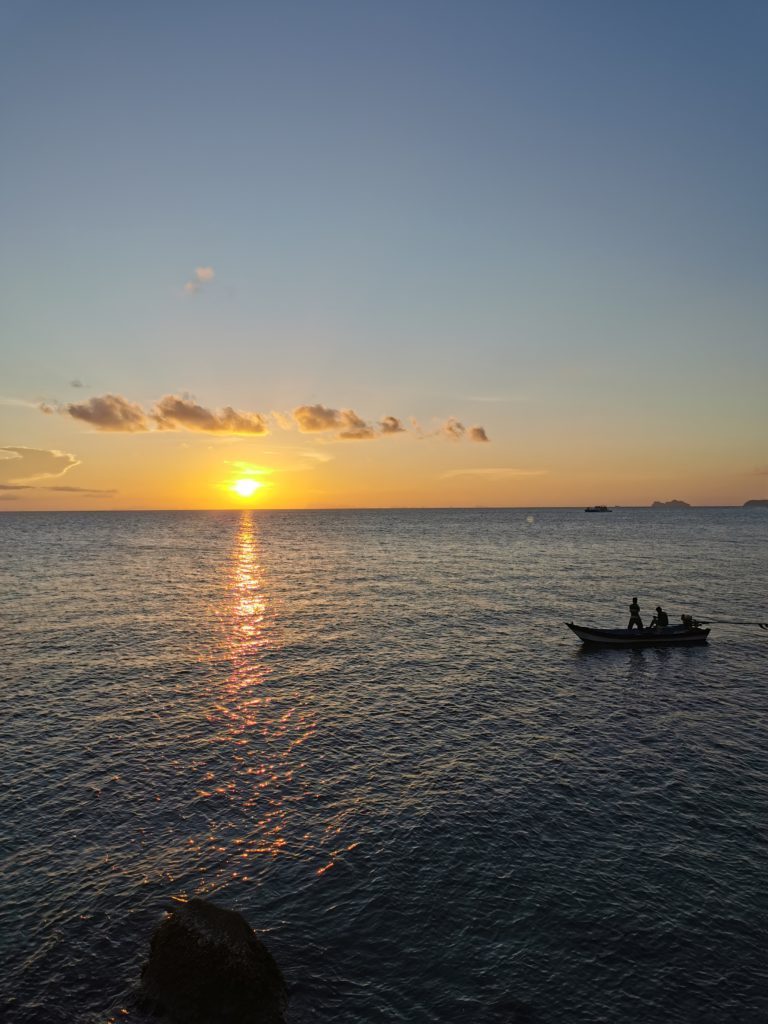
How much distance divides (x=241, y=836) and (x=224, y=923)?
26.4ft

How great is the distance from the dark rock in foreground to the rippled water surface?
954 mm

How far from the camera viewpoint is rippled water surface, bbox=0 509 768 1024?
57.9ft

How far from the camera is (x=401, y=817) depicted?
26031mm

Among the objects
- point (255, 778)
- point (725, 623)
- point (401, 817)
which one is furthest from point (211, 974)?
point (725, 623)

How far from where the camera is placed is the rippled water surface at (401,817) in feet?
57.9

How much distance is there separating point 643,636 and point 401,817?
36.9 meters

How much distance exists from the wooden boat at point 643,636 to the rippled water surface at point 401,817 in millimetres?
1634

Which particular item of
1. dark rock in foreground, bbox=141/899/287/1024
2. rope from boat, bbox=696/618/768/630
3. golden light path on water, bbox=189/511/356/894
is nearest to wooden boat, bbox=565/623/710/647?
rope from boat, bbox=696/618/768/630

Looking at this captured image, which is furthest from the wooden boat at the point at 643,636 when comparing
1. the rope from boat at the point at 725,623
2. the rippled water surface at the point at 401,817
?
the rope from boat at the point at 725,623

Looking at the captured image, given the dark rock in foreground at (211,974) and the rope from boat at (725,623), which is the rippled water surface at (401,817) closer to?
the dark rock in foreground at (211,974)

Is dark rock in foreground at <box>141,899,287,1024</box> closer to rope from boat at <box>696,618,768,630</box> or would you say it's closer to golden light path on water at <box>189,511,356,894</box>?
golden light path on water at <box>189,511,356,894</box>

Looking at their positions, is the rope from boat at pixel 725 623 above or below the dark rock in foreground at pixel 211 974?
above

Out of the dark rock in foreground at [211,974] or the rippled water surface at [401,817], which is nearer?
the dark rock in foreground at [211,974]

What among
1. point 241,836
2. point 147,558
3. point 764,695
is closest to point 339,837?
point 241,836
